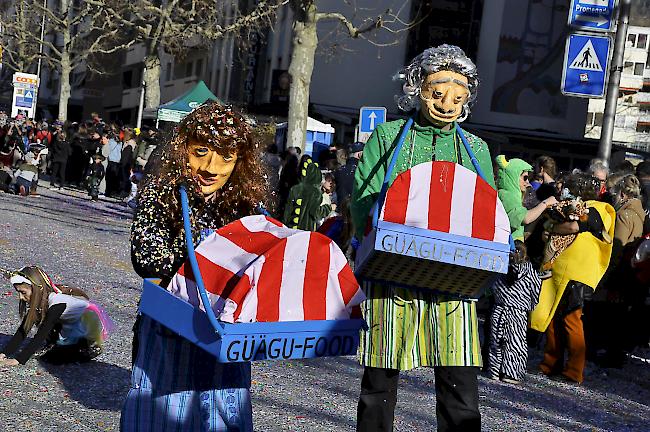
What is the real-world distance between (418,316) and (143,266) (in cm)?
119

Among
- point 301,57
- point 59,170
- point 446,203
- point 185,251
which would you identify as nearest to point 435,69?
point 446,203

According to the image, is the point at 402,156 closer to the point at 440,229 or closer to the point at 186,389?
the point at 440,229

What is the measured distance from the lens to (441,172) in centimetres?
428

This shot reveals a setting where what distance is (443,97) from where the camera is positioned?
4695 millimetres

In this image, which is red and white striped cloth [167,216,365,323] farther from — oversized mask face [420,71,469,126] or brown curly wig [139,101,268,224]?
oversized mask face [420,71,469,126]

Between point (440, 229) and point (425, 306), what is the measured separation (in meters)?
0.53

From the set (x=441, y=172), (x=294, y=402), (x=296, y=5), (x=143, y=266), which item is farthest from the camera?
(x=296, y=5)

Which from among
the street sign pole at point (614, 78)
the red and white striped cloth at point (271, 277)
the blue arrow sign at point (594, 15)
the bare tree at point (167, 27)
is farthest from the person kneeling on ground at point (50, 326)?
the bare tree at point (167, 27)

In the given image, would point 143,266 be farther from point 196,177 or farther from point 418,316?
point 418,316

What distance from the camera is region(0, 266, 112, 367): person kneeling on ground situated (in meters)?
7.79

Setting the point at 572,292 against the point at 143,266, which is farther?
the point at 572,292

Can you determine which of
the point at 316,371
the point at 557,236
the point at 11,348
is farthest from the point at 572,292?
the point at 11,348

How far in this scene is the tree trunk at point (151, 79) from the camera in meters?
42.8

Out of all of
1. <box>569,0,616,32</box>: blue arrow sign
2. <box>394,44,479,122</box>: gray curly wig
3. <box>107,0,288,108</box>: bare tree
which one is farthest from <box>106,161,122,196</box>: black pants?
<box>394,44,479,122</box>: gray curly wig
